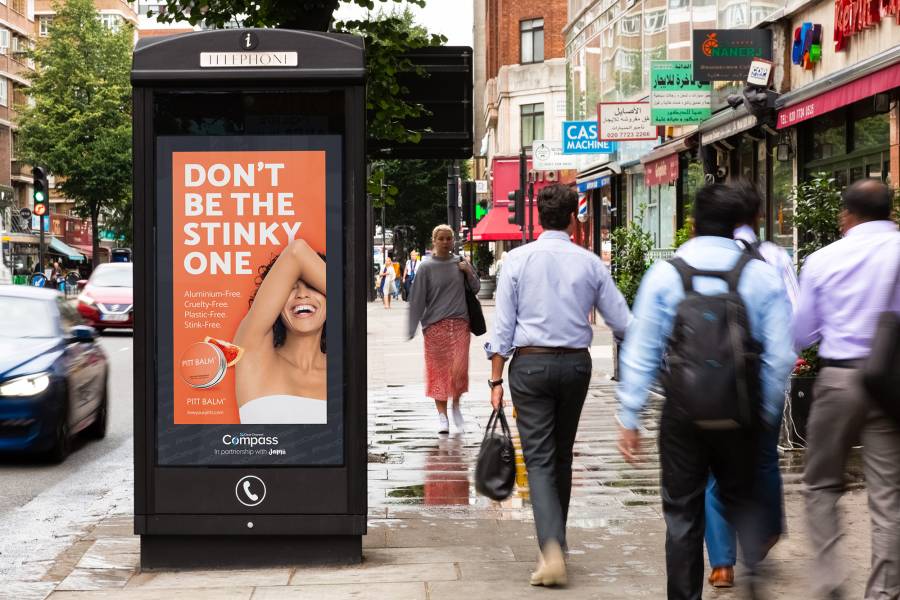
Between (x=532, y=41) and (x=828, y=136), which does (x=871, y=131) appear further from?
(x=532, y=41)

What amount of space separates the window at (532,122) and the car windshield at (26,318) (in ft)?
A: 150

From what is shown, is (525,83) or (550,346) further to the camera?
(525,83)

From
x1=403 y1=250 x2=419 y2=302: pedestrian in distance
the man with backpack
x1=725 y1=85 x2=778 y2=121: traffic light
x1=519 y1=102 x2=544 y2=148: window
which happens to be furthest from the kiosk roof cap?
x1=519 y1=102 x2=544 y2=148: window

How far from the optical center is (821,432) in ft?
18.0

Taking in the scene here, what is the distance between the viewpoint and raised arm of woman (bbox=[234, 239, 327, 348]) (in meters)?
6.63

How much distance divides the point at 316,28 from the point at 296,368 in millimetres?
4578

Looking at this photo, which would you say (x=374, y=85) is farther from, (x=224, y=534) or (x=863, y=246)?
(x=863, y=246)

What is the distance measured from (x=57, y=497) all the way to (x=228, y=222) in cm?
364

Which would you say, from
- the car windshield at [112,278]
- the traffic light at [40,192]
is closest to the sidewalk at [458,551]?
the car windshield at [112,278]

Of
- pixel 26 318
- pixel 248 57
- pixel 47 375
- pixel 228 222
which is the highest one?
pixel 248 57

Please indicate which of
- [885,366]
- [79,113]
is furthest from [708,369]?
[79,113]

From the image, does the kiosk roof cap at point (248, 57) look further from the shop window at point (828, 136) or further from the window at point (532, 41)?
the window at point (532, 41)

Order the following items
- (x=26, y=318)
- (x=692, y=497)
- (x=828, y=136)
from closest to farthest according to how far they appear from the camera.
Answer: (x=692, y=497) < (x=26, y=318) < (x=828, y=136)

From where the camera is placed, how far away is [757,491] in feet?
16.5
